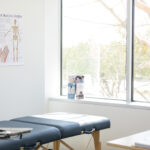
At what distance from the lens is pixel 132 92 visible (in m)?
4.26

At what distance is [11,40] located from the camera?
13.7 ft

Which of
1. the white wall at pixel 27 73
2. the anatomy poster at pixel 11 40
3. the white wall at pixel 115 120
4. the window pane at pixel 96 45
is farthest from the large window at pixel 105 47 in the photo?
the anatomy poster at pixel 11 40

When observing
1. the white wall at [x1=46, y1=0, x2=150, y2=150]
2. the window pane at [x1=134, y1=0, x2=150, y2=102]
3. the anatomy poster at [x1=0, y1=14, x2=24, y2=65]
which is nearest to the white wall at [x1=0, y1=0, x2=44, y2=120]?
the anatomy poster at [x1=0, y1=14, x2=24, y2=65]

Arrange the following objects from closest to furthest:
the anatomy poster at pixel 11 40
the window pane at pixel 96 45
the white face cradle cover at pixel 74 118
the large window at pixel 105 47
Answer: the white face cradle cover at pixel 74 118
the anatomy poster at pixel 11 40
the large window at pixel 105 47
the window pane at pixel 96 45

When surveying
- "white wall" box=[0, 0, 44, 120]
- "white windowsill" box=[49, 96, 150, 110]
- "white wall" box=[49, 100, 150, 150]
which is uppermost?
"white wall" box=[0, 0, 44, 120]

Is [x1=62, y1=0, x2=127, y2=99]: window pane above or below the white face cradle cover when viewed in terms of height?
above

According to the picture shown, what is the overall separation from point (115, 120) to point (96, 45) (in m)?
0.97

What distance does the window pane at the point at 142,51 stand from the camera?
4.17 metres

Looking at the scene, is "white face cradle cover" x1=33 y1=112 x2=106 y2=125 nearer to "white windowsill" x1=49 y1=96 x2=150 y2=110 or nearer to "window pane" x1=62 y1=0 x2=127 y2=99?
"white windowsill" x1=49 y1=96 x2=150 y2=110

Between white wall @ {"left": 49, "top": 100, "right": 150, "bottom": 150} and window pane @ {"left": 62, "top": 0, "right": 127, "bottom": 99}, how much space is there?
283mm

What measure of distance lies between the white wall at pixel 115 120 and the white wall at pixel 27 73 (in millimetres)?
404

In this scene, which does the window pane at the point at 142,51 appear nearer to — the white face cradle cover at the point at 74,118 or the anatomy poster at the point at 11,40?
the white face cradle cover at the point at 74,118

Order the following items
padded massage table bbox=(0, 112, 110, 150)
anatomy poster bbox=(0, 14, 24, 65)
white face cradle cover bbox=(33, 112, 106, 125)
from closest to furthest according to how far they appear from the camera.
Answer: padded massage table bbox=(0, 112, 110, 150) → white face cradle cover bbox=(33, 112, 106, 125) → anatomy poster bbox=(0, 14, 24, 65)

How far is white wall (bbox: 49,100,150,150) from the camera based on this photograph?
3973mm
